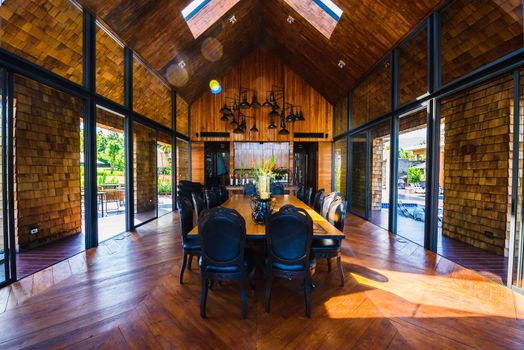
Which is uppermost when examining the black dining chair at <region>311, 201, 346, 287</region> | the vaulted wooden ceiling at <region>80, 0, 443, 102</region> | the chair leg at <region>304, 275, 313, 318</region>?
the vaulted wooden ceiling at <region>80, 0, 443, 102</region>

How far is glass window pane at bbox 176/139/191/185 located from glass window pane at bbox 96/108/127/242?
1848 mm

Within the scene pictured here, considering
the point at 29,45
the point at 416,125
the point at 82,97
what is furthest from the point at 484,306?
the point at 29,45

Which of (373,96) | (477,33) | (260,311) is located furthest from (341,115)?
(260,311)

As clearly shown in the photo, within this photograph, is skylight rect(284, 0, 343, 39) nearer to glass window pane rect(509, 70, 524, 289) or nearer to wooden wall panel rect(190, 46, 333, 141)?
wooden wall panel rect(190, 46, 333, 141)

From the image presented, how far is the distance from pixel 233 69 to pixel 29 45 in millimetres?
6990

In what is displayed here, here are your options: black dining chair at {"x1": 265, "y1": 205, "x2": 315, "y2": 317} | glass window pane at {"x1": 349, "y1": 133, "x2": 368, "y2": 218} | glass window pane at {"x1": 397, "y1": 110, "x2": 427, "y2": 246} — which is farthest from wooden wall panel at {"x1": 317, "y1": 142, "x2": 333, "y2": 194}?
black dining chair at {"x1": 265, "y1": 205, "x2": 315, "y2": 317}

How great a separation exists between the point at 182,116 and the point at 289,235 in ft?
25.2

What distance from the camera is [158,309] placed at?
2.21m

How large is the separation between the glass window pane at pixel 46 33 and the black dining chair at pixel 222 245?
3.37m

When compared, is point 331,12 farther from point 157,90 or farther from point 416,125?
point 157,90

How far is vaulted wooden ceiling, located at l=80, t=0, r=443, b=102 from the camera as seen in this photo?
14.0 ft

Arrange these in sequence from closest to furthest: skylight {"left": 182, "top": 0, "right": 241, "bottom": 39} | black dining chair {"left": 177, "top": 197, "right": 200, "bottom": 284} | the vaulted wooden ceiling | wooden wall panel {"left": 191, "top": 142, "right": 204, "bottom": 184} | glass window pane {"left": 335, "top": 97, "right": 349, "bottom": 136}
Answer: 1. black dining chair {"left": 177, "top": 197, "right": 200, "bottom": 284}
2. the vaulted wooden ceiling
3. skylight {"left": 182, "top": 0, "right": 241, "bottom": 39}
4. glass window pane {"left": 335, "top": 97, "right": 349, "bottom": 136}
5. wooden wall panel {"left": 191, "top": 142, "right": 204, "bottom": 184}

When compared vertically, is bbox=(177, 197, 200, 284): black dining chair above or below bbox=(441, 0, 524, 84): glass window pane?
below

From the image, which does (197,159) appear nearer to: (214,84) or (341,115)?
(214,84)
